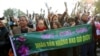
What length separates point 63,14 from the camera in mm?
8812

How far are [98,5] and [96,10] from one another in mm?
200

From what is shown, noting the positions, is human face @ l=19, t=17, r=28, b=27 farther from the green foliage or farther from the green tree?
the green tree

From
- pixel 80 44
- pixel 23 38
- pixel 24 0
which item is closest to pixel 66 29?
pixel 80 44

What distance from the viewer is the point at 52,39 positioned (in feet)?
25.1

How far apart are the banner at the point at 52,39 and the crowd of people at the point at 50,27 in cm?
15

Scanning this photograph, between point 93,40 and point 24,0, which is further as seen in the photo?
point 24,0

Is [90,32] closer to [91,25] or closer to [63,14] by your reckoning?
[91,25]

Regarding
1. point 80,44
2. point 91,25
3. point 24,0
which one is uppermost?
point 24,0

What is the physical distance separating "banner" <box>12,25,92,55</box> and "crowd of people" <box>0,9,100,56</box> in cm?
15

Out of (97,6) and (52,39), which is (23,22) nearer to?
(52,39)

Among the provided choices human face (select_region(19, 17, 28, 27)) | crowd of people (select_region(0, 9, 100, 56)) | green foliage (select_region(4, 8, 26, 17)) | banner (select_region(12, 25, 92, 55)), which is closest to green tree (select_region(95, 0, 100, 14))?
crowd of people (select_region(0, 9, 100, 56))

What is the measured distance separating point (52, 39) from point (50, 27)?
445 millimetres

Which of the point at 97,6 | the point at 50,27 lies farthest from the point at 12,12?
the point at 97,6

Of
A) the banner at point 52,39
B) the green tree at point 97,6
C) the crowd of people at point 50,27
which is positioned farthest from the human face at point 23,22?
the green tree at point 97,6
